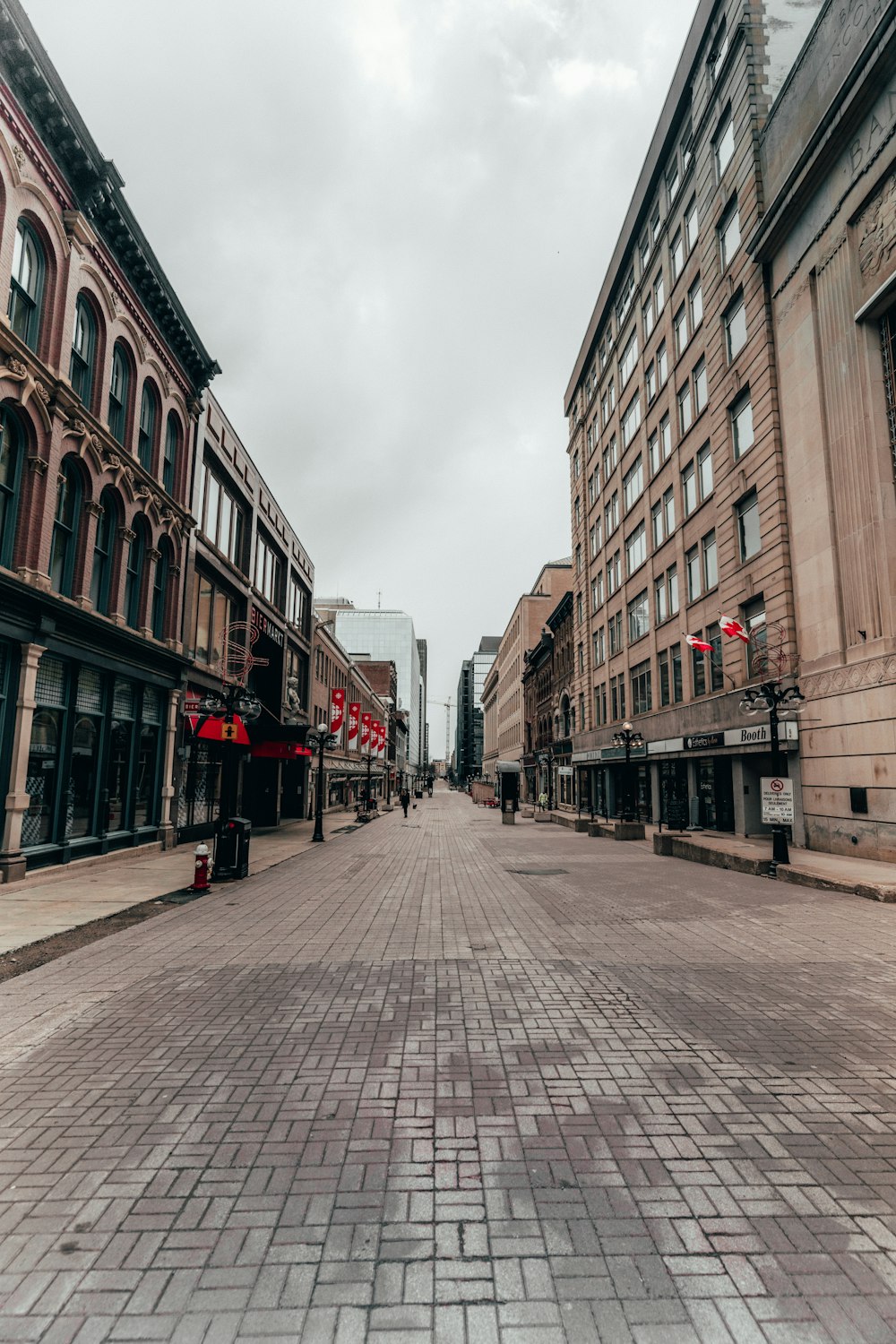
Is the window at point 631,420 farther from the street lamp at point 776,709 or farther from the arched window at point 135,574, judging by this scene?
the arched window at point 135,574

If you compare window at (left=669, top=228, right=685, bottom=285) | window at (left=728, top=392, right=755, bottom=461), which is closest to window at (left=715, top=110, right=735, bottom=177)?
window at (left=669, top=228, right=685, bottom=285)

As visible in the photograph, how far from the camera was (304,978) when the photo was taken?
754 centimetres

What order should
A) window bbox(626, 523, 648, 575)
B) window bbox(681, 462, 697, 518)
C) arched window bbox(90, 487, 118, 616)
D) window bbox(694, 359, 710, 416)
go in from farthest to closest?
window bbox(626, 523, 648, 575), window bbox(681, 462, 697, 518), window bbox(694, 359, 710, 416), arched window bbox(90, 487, 118, 616)

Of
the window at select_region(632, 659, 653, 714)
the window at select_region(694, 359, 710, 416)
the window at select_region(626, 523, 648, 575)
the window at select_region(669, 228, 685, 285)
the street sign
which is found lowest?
the street sign

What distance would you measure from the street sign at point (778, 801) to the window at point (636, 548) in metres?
22.9

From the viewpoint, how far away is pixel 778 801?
1597 centimetres

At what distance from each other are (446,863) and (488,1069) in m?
13.7

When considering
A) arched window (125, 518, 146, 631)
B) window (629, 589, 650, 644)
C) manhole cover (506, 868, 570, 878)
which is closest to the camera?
manhole cover (506, 868, 570, 878)

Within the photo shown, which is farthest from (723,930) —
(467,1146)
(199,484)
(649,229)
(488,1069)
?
(649,229)

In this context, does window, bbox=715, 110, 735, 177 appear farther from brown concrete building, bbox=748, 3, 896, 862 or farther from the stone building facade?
the stone building facade

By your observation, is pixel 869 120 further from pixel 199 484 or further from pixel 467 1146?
pixel 467 1146

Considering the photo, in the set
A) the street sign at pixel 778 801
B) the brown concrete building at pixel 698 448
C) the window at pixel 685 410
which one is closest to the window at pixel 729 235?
the brown concrete building at pixel 698 448

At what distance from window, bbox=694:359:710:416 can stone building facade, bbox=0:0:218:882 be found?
20667 mm

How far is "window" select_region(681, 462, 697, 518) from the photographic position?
30.5 metres
